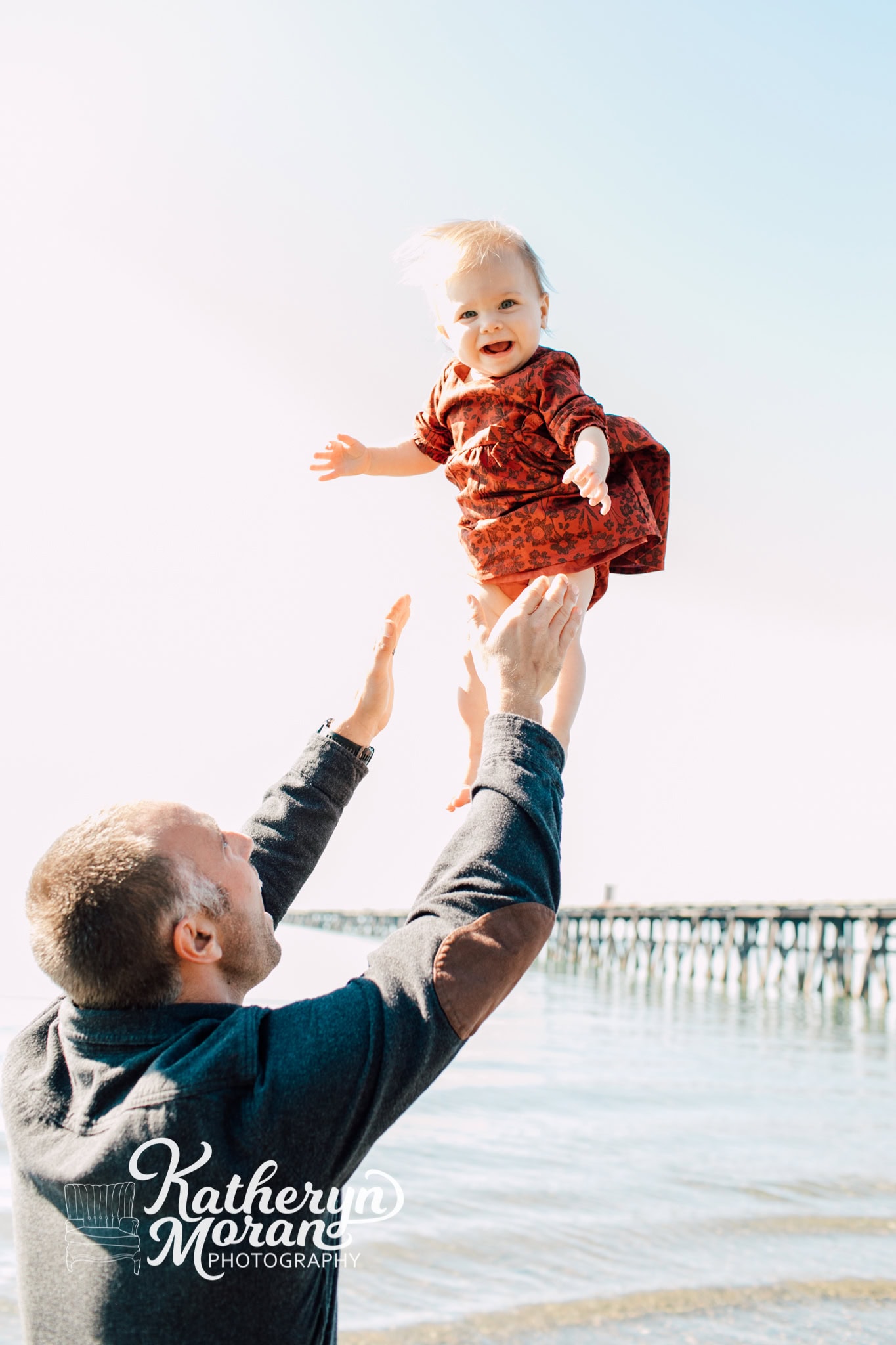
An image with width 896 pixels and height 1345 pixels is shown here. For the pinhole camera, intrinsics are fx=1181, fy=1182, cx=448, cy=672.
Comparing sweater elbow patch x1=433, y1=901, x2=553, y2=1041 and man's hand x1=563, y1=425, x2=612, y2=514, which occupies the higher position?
man's hand x1=563, y1=425, x2=612, y2=514

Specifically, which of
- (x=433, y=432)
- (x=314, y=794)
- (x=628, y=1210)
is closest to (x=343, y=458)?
(x=433, y=432)

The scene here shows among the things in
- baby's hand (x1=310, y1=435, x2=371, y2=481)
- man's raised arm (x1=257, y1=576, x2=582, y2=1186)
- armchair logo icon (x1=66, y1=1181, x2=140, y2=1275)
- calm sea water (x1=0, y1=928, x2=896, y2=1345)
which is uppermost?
baby's hand (x1=310, y1=435, x2=371, y2=481)

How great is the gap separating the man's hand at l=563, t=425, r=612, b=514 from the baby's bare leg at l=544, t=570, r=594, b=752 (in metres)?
0.29

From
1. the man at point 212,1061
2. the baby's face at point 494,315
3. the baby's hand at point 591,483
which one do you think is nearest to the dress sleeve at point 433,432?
the baby's face at point 494,315

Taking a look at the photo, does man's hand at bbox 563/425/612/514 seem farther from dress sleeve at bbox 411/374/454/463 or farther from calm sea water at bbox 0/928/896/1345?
calm sea water at bbox 0/928/896/1345

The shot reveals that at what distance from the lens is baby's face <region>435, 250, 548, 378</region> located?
8.36 ft

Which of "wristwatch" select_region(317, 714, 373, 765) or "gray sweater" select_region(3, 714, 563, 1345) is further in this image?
"wristwatch" select_region(317, 714, 373, 765)

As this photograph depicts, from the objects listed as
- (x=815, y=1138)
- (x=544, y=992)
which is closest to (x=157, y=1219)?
(x=815, y=1138)

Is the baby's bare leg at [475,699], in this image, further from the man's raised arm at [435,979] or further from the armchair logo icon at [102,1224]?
the armchair logo icon at [102,1224]

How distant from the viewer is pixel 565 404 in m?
2.57

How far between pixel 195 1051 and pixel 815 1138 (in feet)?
24.8

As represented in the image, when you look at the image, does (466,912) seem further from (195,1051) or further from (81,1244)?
(81,1244)
